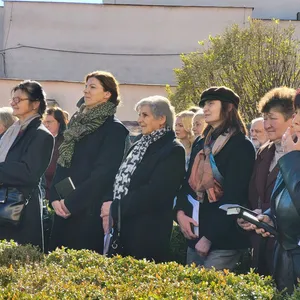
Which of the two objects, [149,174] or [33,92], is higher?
[33,92]

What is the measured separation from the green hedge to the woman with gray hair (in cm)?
100

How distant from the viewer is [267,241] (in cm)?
487

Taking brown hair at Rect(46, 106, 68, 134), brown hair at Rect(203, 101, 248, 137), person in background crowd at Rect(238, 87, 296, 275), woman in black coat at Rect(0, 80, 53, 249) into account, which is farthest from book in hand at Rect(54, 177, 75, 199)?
brown hair at Rect(46, 106, 68, 134)

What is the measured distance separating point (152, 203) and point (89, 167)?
755 mm

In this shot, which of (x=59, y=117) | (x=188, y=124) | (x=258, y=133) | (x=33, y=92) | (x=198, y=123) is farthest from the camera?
(x=59, y=117)

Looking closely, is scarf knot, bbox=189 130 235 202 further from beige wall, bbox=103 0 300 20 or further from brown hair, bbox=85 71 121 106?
beige wall, bbox=103 0 300 20

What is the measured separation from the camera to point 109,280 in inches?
138

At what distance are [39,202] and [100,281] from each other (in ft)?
6.84

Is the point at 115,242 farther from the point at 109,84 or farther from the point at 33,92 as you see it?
the point at 33,92

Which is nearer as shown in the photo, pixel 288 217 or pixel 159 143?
pixel 288 217

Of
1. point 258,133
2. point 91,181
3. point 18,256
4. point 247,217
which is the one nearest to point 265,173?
point 247,217

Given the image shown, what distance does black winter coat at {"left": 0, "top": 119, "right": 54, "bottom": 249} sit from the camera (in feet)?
17.2

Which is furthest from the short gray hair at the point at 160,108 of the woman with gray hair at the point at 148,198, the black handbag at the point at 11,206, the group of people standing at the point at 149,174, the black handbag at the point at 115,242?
the black handbag at the point at 11,206

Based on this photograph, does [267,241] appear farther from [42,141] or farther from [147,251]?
[42,141]
